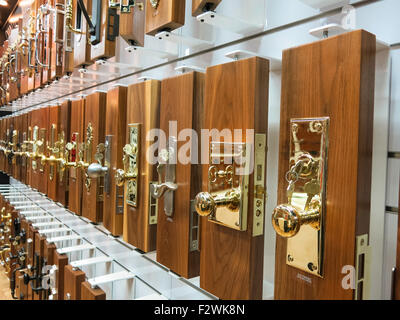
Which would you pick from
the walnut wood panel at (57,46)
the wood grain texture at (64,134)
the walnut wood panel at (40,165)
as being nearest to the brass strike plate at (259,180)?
the wood grain texture at (64,134)

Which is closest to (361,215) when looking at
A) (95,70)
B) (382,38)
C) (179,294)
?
(382,38)

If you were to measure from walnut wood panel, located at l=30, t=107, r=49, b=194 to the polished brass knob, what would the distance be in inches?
59.0

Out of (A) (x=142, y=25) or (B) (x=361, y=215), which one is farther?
(A) (x=142, y=25)

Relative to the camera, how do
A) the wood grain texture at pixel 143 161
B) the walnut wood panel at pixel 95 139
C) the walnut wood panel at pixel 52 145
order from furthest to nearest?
the walnut wood panel at pixel 52 145, the walnut wood panel at pixel 95 139, the wood grain texture at pixel 143 161

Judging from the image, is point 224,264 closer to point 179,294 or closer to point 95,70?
point 179,294

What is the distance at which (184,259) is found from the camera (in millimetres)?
785

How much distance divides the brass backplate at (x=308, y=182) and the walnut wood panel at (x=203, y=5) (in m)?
0.30

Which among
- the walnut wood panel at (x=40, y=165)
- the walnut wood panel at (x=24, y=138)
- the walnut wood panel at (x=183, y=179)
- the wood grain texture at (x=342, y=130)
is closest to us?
the wood grain texture at (x=342, y=130)

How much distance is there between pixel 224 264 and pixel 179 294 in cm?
28

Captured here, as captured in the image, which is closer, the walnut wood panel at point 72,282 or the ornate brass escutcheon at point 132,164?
the ornate brass escutcheon at point 132,164

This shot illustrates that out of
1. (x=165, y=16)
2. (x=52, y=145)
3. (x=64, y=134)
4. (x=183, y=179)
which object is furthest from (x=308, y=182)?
(x=52, y=145)

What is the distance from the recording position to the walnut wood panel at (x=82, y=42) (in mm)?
1345

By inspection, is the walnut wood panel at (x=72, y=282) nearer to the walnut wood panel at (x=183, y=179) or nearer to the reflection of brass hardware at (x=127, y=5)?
the walnut wood panel at (x=183, y=179)

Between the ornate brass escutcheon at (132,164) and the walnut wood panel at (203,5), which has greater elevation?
the walnut wood panel at (203,5)
